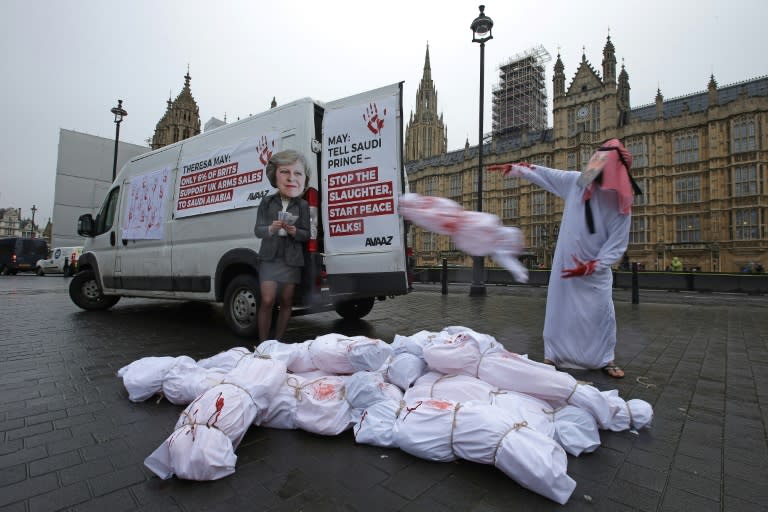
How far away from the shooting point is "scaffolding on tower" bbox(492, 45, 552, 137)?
49.5 metres

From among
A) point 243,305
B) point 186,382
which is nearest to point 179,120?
point 243,305

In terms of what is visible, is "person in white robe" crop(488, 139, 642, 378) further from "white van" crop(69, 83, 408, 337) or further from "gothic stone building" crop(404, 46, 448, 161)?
"gothic stone building" crop(404, 46, 448, 161)

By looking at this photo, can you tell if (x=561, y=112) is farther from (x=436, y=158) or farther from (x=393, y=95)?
(x=393, y=95)

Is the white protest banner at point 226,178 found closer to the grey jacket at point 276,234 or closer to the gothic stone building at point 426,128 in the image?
the grey jacket at point 276,234

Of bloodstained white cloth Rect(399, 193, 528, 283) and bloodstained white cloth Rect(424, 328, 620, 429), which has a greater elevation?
bloodstained white cloth Rect(399, 193, 528, 283)

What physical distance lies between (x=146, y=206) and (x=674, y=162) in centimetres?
4289

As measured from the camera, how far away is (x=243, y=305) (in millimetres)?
4648

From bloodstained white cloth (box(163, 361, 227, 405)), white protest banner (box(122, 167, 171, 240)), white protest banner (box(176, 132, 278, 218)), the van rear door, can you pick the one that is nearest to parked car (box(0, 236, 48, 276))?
white protest banner (box(122, 167, 171, 240))

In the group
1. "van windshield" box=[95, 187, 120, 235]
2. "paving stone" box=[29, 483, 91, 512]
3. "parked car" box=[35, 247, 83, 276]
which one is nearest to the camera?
"paving stone" box=[29, 483, 91, 512]

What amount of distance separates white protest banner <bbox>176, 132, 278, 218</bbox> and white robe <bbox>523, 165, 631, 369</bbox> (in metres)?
3.20

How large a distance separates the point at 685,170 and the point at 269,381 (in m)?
43.4

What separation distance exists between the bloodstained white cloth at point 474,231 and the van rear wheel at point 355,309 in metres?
3.94

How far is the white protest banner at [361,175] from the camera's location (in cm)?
397

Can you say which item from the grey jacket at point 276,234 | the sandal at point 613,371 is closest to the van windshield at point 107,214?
the grey jacket at point 276,234
